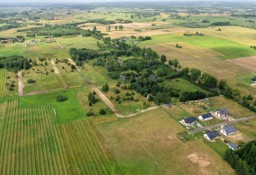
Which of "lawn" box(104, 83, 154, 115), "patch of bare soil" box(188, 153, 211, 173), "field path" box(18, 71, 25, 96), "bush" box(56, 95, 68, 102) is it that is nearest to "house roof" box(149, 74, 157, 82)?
"lawn" box(104, 83, 154, 115)

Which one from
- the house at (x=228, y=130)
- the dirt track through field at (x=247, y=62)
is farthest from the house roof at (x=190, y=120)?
the dirt track through field at (x=247, y=62)

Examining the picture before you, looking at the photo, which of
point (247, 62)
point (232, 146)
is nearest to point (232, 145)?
point (232, 146)

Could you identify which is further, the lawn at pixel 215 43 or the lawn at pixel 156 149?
the lawn at pixel 215 43

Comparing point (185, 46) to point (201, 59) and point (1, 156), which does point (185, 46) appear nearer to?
point (201, 59)

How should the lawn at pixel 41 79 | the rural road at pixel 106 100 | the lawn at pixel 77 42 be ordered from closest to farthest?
the rural road at pixel 106 100
the lawn at pixel 41 79
the lawn at pixel 77 42

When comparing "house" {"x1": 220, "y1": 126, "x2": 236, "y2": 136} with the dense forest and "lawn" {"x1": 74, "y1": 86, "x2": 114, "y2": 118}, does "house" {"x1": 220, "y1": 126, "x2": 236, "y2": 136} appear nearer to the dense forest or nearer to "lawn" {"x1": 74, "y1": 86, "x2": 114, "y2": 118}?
the dense forest

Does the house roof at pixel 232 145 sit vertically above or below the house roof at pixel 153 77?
below

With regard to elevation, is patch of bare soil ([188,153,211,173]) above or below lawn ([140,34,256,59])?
below

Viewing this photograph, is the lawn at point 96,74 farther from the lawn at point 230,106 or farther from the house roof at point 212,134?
the house roof at point 212,134
